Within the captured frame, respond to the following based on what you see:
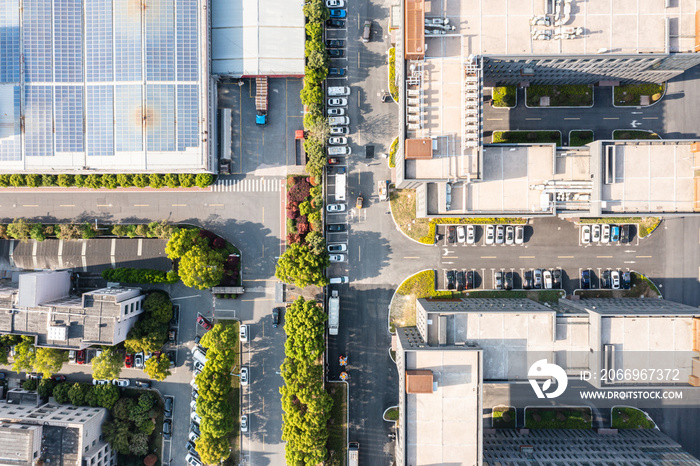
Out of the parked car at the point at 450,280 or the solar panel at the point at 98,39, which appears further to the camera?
the parked car at the point at 450,280

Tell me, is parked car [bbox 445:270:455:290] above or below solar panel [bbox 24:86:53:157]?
below

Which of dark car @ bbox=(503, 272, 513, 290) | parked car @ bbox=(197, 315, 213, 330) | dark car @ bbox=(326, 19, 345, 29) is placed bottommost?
parked car @ bbox=(197, 315, 213, 330)

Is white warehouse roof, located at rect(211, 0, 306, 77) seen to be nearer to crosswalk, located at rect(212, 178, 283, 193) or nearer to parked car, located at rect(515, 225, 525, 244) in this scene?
crosswalk, located at rect(212, 178, 283, 193)

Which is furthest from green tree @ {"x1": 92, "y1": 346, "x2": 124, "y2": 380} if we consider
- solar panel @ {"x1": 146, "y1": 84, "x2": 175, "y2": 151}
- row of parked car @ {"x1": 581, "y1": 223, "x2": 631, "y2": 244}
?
row of parked car @ {"x1": 581, "y1": 223, "x2": 631, "y2": 244}

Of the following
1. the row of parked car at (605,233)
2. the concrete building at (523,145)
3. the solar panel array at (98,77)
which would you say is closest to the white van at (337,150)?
the concrete building at (523,145)

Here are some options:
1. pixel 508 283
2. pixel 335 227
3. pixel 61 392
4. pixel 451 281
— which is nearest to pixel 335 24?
pixel 335 227

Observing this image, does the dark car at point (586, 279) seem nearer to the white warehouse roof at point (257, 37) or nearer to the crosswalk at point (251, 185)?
the crosswalk at point (251, 185)

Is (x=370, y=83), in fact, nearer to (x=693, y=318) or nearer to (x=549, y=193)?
(x=549, y=193)

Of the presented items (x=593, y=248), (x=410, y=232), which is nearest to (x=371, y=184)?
(x=410, y=232)
